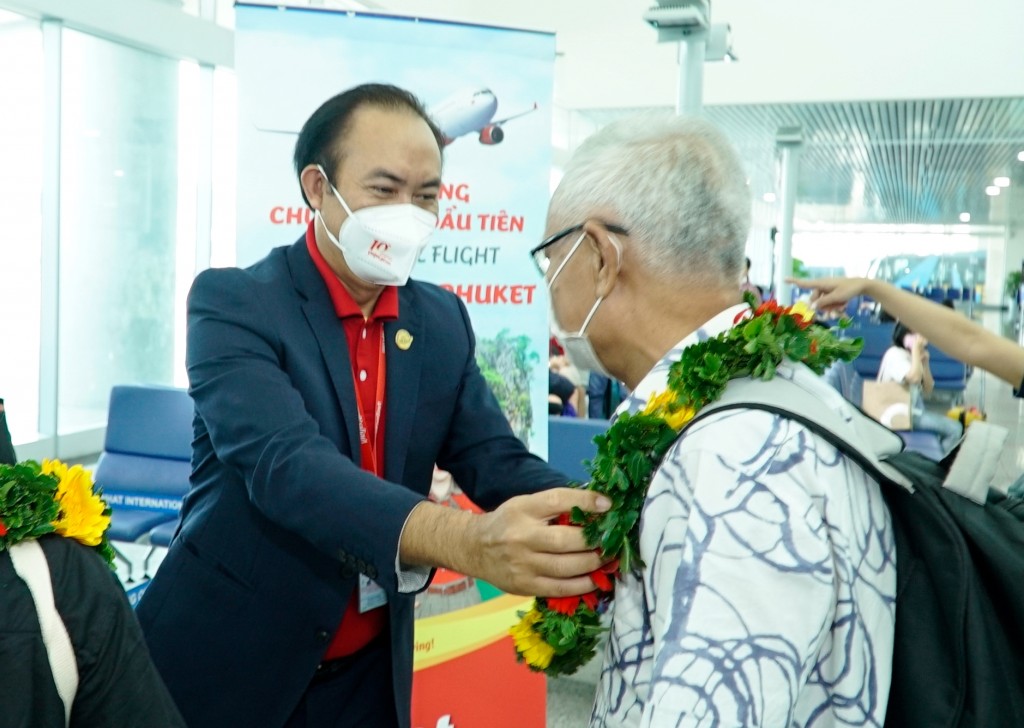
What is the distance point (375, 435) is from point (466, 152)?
2009mm

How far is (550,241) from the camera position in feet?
4.07

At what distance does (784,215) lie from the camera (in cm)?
1324

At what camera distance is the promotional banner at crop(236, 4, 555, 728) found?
10.8 ft

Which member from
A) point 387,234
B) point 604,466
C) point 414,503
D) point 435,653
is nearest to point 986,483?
point 604,466

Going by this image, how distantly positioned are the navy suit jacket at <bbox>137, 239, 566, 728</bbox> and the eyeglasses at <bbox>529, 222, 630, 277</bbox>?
0.40 metres

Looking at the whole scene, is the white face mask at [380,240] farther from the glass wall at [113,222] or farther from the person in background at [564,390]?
the glass wall at [113,222]

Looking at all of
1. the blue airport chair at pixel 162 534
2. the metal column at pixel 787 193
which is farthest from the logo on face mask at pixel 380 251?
the metal column at pixel 787 193

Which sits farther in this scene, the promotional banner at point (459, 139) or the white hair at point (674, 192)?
the promotional banner at point (459, 139)

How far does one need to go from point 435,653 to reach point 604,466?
2.07 meters

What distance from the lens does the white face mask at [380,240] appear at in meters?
1.74

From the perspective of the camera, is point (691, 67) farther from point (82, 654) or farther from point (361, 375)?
point (82, 654)

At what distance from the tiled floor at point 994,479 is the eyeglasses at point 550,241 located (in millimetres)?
631

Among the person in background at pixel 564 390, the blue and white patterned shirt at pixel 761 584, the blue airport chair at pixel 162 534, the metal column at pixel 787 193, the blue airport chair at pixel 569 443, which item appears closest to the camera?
the blue and white patterned shirt at pixel 761 584

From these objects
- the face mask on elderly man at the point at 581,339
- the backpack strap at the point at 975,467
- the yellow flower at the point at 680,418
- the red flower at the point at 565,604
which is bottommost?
the red flower at the point at 565,604
